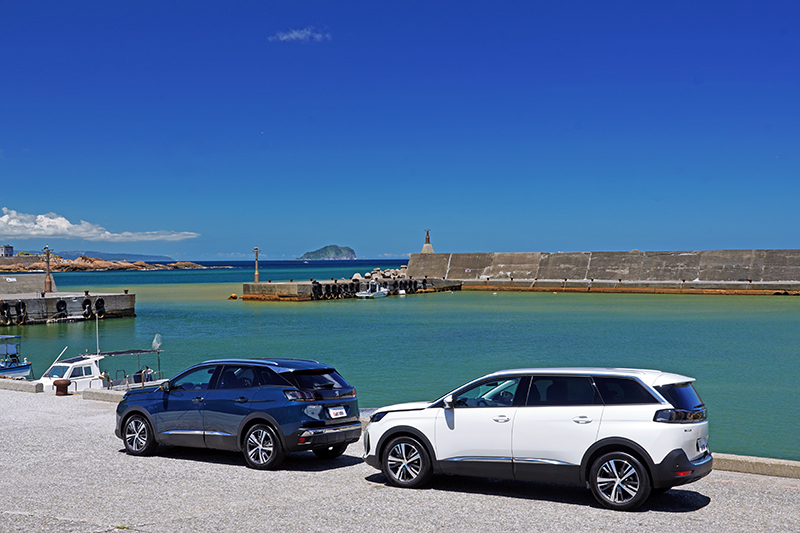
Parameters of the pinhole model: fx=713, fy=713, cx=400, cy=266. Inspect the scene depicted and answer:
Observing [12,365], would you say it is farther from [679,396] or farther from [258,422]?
[679,396]

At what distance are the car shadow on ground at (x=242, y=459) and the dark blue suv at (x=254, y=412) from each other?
20 centimetres

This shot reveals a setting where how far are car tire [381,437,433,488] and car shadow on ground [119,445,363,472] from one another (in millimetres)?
1454

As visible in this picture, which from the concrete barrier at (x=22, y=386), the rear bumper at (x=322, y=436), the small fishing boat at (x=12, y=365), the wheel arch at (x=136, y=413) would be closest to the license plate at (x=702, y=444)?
the rear bumper at (x=322, y=436)

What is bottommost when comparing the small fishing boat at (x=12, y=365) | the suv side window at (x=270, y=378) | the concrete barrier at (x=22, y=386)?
the small fishing boat at (x=12, y=365)

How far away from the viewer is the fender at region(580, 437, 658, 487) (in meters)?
→ 7.71

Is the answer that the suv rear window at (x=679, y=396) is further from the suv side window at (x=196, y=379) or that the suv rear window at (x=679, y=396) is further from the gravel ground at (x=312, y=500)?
the suv side window at (x=196, y=379)

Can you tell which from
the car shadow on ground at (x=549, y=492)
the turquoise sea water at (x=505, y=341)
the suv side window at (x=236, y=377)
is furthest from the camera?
the turquoise sea water at (x=505, y=341)

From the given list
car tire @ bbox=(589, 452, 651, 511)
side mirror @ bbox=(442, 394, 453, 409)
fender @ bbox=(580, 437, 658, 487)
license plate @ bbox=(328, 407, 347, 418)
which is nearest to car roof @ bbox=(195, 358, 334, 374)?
license plate @ bbox=(328, 407, 347, 418)

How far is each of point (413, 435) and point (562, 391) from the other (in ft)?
6.63

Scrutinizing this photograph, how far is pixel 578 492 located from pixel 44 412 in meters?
12.1

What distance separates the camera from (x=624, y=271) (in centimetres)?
7894

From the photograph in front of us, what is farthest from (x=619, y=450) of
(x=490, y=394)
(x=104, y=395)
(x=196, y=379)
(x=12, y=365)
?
(x=12, y=365)

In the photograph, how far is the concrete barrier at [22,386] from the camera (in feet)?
63.1

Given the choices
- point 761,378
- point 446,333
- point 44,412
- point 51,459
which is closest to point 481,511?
point 51,459
